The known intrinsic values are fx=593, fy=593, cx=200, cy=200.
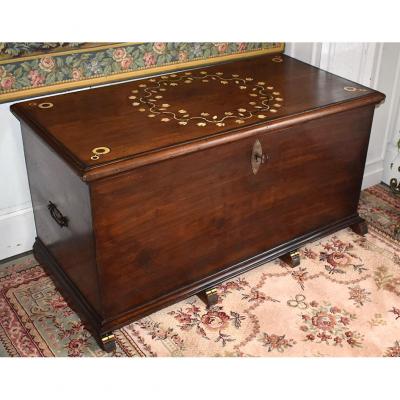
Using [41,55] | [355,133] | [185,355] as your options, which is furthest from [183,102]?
[185,355]

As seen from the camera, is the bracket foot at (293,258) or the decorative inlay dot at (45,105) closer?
the decorative inlay dot at (45,105)

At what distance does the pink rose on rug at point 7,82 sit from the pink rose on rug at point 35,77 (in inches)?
2.5

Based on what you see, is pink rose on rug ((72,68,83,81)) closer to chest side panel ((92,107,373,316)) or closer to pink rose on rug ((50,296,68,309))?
chest side panel ((92,107,373,316))

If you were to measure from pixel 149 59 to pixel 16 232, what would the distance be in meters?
0.86

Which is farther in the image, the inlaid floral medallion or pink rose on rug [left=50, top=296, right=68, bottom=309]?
pink rose on rug [left=50, top=296, right=68, bottom=309]

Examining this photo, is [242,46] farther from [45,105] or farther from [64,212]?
[64,212]

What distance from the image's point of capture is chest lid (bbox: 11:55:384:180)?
69.4 inches

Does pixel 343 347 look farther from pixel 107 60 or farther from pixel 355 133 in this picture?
pixel 107 60

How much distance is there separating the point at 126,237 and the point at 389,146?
1625mm

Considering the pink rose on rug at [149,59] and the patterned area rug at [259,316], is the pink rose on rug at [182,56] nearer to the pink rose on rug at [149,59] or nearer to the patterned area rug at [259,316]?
the pink rose on rug at [149,59]

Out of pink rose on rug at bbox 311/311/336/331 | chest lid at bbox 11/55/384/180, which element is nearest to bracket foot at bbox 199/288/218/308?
pink rose on rug at bbox 311/311/336/331

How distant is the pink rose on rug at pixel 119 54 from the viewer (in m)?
2.24

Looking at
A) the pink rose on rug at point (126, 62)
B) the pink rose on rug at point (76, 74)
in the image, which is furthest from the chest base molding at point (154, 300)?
the pink rose on rug at point (126, 62)

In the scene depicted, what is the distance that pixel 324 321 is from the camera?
2066 mm
